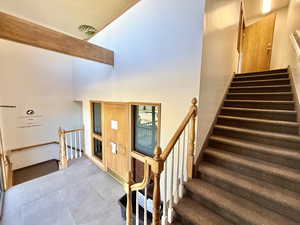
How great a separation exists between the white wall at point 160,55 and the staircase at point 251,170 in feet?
2.54

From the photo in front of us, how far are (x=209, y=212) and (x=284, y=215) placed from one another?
2.06 ft

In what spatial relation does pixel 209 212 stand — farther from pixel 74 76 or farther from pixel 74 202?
pixel 74 76

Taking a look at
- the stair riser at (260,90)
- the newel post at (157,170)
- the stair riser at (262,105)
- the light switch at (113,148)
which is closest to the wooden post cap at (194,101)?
the newel post at (157,170)

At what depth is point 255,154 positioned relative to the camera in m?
1.67

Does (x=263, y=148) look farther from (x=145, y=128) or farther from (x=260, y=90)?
(x=145, y=128)

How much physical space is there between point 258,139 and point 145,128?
5.83 ft

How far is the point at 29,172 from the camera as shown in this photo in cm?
409

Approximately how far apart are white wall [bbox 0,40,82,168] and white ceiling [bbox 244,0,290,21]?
6031 millimetres

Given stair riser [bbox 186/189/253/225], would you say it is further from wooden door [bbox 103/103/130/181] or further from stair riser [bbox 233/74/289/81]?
stair riser [bbox 233/74/289/81]

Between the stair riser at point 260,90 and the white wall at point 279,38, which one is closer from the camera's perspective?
the stair riser at point 260,90

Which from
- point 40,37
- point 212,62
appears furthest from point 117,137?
point 212,62

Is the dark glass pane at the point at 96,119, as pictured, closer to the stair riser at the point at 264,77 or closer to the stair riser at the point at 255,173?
the stair riser at the point at 255,173

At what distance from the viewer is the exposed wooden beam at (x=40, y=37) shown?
5.39 ft

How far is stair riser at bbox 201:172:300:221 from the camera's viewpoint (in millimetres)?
1138
